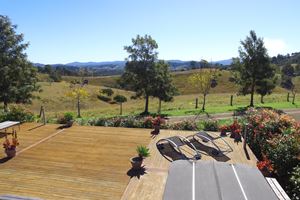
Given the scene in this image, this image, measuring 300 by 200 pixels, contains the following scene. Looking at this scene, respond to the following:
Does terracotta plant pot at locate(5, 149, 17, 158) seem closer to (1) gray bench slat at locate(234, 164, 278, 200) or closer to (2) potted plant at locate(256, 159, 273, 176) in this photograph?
→ (1) gray bench slat at locate(234, 164, 278, 200)

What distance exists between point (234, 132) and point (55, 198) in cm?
867

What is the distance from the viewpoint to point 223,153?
11.5 m

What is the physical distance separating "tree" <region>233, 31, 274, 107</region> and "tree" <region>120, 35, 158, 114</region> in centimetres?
977

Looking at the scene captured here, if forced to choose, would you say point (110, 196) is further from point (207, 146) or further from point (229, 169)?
point (207, 146)

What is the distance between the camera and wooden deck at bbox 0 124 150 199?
8.38m

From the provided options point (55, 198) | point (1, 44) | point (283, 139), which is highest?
point (1, 44)

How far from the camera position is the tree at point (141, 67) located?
3253cm

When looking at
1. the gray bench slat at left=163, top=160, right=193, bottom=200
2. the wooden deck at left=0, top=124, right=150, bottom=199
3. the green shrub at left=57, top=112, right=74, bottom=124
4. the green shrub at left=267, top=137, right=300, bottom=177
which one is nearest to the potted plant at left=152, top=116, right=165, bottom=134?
the wooden deck at left=0, top=124, right=150, bottom=199

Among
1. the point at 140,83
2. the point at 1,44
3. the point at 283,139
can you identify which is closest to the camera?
the point at 283,139

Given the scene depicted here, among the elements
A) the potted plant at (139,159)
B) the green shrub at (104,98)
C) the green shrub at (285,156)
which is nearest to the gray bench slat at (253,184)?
the green shrub at (285,156)

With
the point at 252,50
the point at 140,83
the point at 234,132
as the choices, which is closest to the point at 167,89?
the point at 140,83

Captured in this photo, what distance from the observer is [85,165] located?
10281 mm

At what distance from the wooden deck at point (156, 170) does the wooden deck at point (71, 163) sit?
14.1 inches

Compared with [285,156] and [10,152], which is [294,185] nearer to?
[285,156]
